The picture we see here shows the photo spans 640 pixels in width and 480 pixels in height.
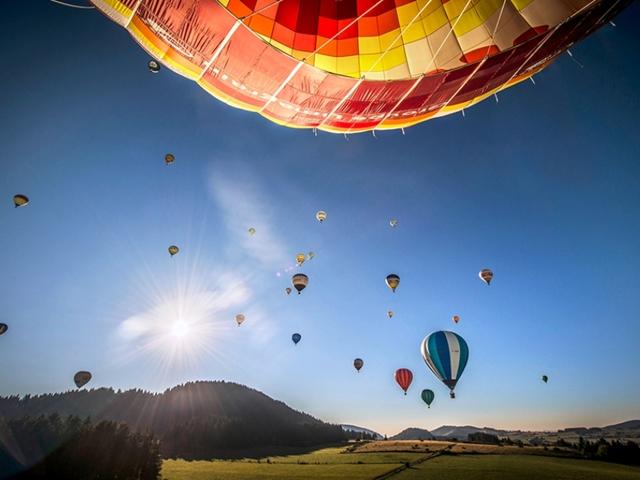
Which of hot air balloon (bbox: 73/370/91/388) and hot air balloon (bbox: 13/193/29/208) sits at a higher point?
hot air balloon (bbox: 13/193/29/208)

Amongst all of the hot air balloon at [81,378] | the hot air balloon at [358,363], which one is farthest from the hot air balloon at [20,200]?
the hot air balloon at [358,363]

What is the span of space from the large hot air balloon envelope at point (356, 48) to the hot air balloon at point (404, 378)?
965 inches

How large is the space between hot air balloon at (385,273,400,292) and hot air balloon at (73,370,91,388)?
27.0 m

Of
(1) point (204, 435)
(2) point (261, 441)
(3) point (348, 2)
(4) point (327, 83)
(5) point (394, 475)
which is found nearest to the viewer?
(4) point (327, 83)

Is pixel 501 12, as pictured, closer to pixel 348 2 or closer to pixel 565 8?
pixel 565 8

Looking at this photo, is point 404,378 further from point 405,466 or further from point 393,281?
point 405,466

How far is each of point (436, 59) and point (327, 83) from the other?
4952 mm

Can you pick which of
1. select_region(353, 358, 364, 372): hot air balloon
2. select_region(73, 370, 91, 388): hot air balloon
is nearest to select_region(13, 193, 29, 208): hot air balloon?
select_region(73, 370, 91, 388): hot air balloon

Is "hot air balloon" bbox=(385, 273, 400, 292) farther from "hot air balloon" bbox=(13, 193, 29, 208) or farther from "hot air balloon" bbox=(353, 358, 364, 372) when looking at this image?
"hot air balloon" bbox=(13, 193, 29, 208)

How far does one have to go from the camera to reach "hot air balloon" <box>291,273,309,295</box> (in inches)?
864

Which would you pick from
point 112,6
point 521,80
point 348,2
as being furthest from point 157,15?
point 521,80

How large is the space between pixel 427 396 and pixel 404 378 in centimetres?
613

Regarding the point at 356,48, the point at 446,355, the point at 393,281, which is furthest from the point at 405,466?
the point at 356,48

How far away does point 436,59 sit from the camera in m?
10.7
